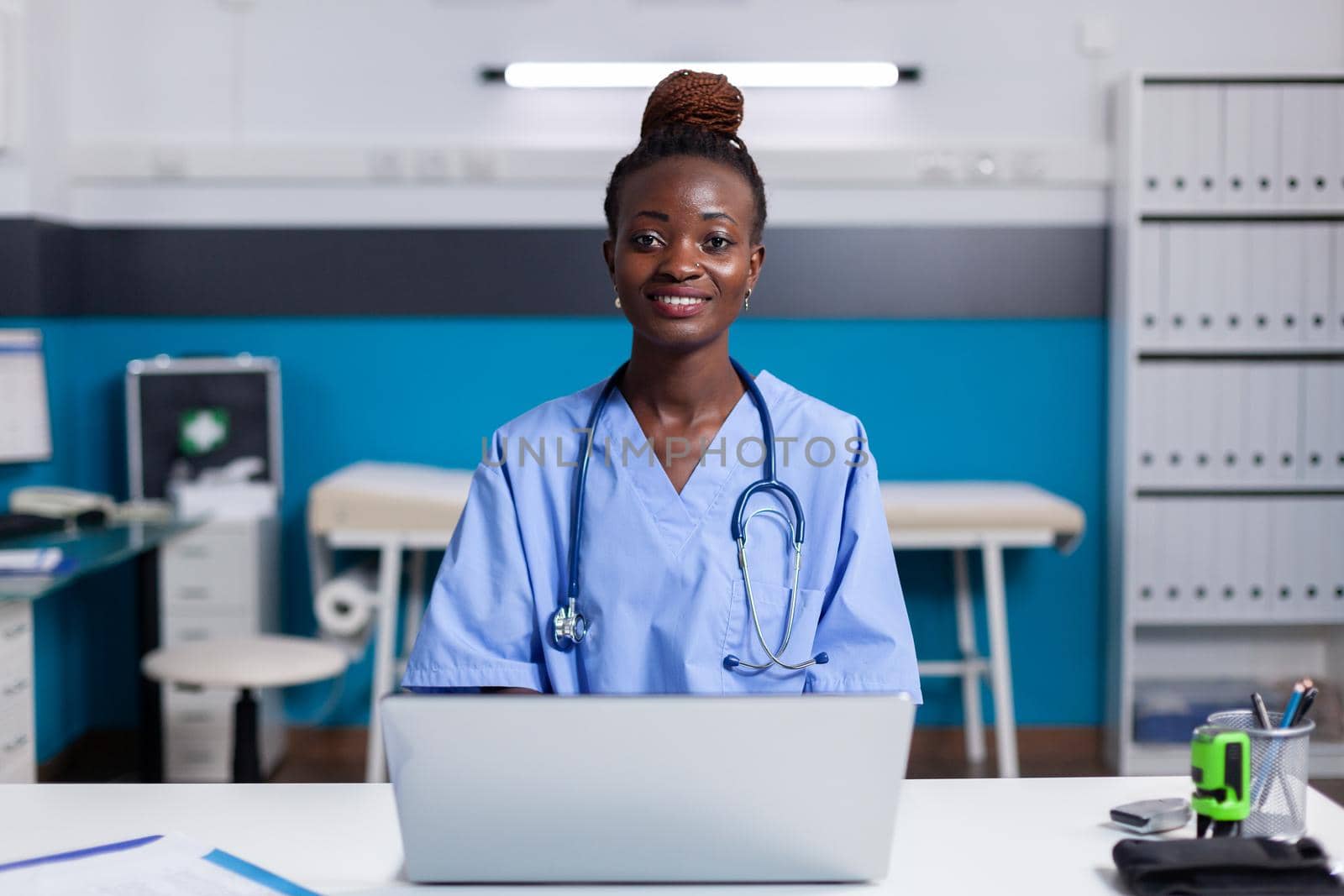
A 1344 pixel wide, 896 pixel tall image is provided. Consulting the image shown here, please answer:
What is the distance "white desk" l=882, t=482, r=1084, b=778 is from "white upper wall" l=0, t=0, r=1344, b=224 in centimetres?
79

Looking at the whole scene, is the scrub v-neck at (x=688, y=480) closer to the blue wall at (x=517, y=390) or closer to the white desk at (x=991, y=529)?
the white desk at (x=991, y=529)

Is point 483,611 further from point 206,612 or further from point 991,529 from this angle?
point 206,612

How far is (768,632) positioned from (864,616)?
101mm

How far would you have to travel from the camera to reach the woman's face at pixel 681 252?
1.35 metres

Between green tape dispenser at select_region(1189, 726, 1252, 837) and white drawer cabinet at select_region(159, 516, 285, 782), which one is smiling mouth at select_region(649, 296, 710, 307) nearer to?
green tape dispenser at select_region(1189, 726, 1252, 837)

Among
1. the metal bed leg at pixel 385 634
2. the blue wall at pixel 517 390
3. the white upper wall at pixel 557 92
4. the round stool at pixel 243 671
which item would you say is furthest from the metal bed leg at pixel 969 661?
the round stool at pixel 243 671

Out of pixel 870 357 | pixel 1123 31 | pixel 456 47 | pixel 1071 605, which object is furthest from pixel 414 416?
pixel 1123 31

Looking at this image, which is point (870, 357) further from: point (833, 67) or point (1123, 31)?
point (1123, 31)

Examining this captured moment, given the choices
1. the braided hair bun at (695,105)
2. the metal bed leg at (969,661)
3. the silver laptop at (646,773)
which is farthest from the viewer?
the metal bed leg at (969,661)

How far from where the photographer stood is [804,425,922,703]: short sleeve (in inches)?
51.4

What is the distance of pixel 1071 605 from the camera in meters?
3.57

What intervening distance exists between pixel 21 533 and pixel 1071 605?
2571 millimetres

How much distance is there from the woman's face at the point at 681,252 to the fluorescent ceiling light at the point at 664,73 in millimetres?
2143

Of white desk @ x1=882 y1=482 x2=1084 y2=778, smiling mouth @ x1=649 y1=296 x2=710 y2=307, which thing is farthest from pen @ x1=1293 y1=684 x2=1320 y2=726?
white desk @ x1=882 y1=482 x2=1084 y2=778
